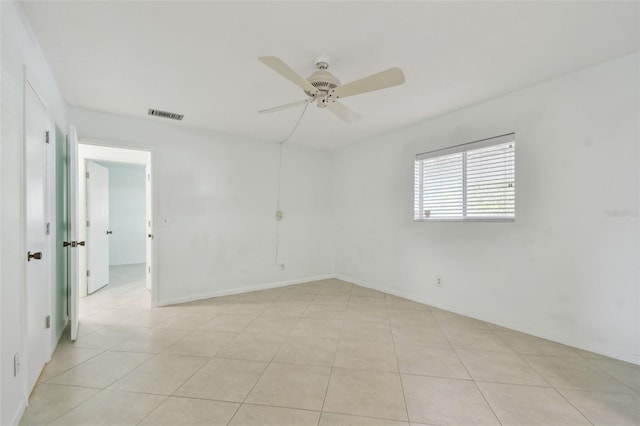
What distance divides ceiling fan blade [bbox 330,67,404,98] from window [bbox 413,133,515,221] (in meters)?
1.80

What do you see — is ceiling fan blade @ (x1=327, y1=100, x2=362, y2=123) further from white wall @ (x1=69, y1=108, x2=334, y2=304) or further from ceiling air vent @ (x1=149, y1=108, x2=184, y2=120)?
white wall @ (x1=69, y1=108, x2=334, y2=304)

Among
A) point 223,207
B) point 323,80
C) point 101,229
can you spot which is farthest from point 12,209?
point 101,229

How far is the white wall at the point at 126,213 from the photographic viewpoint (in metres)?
6.61

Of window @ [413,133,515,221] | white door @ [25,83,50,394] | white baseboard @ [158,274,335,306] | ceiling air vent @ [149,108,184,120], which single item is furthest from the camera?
white baseboard @ [158,274,335,306]

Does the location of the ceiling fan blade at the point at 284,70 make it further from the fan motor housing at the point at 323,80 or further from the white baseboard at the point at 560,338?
the white baseboard at the point at 560,338

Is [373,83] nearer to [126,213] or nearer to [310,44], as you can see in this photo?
[310,44]

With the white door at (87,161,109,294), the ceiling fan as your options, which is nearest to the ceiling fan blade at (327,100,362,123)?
the ceiling fan

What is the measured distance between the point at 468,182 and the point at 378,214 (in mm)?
1468

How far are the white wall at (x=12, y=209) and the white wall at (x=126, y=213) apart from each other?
562cm

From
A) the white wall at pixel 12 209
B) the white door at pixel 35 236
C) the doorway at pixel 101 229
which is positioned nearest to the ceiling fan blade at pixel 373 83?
the white wall at pixel 12 209

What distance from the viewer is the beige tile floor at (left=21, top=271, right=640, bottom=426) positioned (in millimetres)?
1651

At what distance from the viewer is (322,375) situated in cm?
207

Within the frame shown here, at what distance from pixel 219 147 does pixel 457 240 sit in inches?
141

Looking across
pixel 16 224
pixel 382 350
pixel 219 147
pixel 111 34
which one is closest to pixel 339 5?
pixel 111 34
